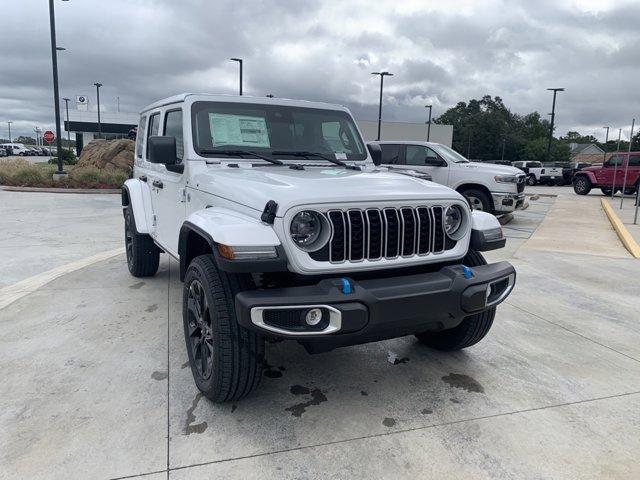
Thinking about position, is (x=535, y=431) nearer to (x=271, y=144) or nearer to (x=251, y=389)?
(x=251, y=389)

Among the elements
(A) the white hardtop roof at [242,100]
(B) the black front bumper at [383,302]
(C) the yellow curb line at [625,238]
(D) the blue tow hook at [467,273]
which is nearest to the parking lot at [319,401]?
(B) the black front bumper at [383,302]

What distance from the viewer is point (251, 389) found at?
9.37 ft

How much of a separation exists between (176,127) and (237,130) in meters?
0.58

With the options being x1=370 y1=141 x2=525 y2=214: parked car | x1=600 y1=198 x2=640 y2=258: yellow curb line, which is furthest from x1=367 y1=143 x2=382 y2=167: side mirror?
x1=370 y1=141 x2=525 y2=214: parked car

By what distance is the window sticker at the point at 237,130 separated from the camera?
393 centimetres

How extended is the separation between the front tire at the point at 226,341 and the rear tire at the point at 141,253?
107 inches

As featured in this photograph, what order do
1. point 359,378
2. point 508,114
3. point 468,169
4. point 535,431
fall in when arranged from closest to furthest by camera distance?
point 535,431 → point 359,378 → point 468,169 → point 508,114

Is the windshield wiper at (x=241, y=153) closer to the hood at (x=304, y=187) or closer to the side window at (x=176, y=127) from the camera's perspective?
the hood at (x=304, y=187)

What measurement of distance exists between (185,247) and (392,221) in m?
1.35

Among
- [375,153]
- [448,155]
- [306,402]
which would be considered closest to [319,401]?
[306,402]

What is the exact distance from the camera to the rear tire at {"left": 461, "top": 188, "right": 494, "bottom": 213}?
11.0 m

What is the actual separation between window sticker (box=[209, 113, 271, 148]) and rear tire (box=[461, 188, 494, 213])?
7911 mm

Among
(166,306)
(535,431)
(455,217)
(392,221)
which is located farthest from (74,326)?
(535,431)

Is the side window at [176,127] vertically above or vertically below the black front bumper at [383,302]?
above
